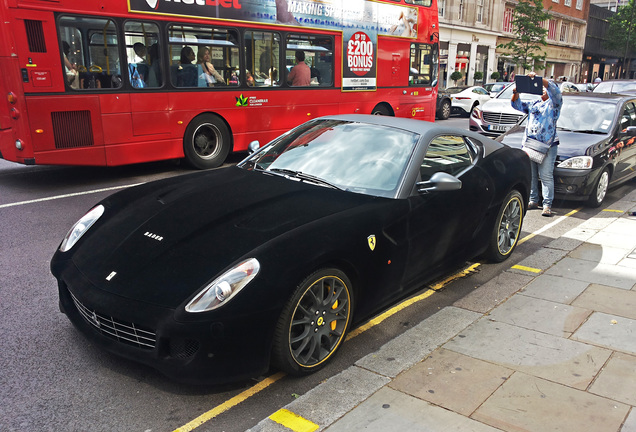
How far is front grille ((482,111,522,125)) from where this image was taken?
45.2 feet

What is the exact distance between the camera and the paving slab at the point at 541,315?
13.0 feet

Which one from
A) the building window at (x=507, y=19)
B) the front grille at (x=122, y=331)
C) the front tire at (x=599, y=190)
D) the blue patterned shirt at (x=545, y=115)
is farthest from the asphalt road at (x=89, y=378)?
the building window at (x=507, y=19)

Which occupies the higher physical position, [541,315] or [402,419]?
[402,419]

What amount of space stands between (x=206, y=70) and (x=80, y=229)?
645cm

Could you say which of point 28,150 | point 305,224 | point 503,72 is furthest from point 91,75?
point 503,72

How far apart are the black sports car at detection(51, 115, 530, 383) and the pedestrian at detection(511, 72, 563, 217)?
275 centimetres

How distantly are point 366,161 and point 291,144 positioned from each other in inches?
31.1

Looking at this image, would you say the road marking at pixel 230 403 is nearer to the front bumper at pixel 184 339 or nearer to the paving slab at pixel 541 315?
the front bumper at pixel 184 339

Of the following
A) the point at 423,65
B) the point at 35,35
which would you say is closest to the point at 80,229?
the point at 35,35

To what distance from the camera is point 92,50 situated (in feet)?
26.8

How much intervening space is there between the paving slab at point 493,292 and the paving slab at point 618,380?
3.41ft

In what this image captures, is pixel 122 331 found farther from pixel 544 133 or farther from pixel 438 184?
pixel 544 133

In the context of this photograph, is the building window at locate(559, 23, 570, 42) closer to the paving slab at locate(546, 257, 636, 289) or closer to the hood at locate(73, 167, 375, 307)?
the paving slab at locate(546, 257, 636, 289)

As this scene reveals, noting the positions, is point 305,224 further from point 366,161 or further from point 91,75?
point 91,75
